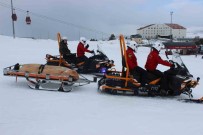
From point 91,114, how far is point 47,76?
2.72m

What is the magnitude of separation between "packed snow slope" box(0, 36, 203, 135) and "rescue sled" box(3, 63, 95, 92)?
12.1 inches

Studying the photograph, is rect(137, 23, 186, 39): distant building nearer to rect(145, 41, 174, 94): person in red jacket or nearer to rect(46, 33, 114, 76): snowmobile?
rect(46, 33, 114, 76): snowmobile

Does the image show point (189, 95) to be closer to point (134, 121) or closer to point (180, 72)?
point (180, 72)

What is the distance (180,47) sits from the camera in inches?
1500

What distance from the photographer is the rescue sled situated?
28.2ft

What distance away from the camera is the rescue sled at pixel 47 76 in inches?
339

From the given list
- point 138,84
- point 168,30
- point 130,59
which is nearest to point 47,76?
point 130,59

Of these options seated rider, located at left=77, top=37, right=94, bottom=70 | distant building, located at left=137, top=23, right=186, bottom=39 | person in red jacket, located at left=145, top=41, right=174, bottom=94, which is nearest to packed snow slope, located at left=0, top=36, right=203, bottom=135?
person in red jacket, located at left=145, top=41, right=174, bottom=94

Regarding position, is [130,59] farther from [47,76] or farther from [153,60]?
[47,76]

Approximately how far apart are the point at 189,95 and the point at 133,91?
1.49 metres

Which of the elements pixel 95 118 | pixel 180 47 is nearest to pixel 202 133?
pixel 95 118

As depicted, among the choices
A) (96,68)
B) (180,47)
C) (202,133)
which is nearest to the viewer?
(202,133)

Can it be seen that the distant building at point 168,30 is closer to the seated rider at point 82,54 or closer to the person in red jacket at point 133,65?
the seated rider at point 82,54

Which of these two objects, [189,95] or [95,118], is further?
[189,95]
